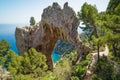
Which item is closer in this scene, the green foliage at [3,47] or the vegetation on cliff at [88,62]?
the vegetation on cliff at [88,62]

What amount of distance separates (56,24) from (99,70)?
13.6 metres

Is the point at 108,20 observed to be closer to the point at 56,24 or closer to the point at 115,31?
the point at 115,31

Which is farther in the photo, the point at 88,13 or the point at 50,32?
the point at 50,32

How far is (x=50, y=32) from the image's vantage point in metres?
35.9

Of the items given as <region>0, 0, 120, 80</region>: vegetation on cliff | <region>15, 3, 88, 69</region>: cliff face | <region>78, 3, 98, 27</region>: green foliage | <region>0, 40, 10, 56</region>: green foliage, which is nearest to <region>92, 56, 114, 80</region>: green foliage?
<region>0, 0, 120, 80</region>: vegetation on cliff

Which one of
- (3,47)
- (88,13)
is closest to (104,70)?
(88,13)

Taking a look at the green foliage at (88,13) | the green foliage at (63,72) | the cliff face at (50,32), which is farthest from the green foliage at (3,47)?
the green foliage at (88,13)

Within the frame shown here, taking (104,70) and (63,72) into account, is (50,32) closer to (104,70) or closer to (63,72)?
(63,72)

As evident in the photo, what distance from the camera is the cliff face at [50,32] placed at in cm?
3097

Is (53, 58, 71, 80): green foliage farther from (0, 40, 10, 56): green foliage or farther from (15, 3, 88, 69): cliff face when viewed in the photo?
(0, 40, 10, 56): green foliage

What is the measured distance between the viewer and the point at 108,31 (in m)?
17.0

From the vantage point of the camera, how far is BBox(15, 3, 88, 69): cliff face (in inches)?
1219

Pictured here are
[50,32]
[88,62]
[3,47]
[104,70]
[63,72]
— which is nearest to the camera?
[104,70]

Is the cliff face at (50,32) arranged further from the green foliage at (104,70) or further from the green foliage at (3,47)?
the green foliage at (104,70)
